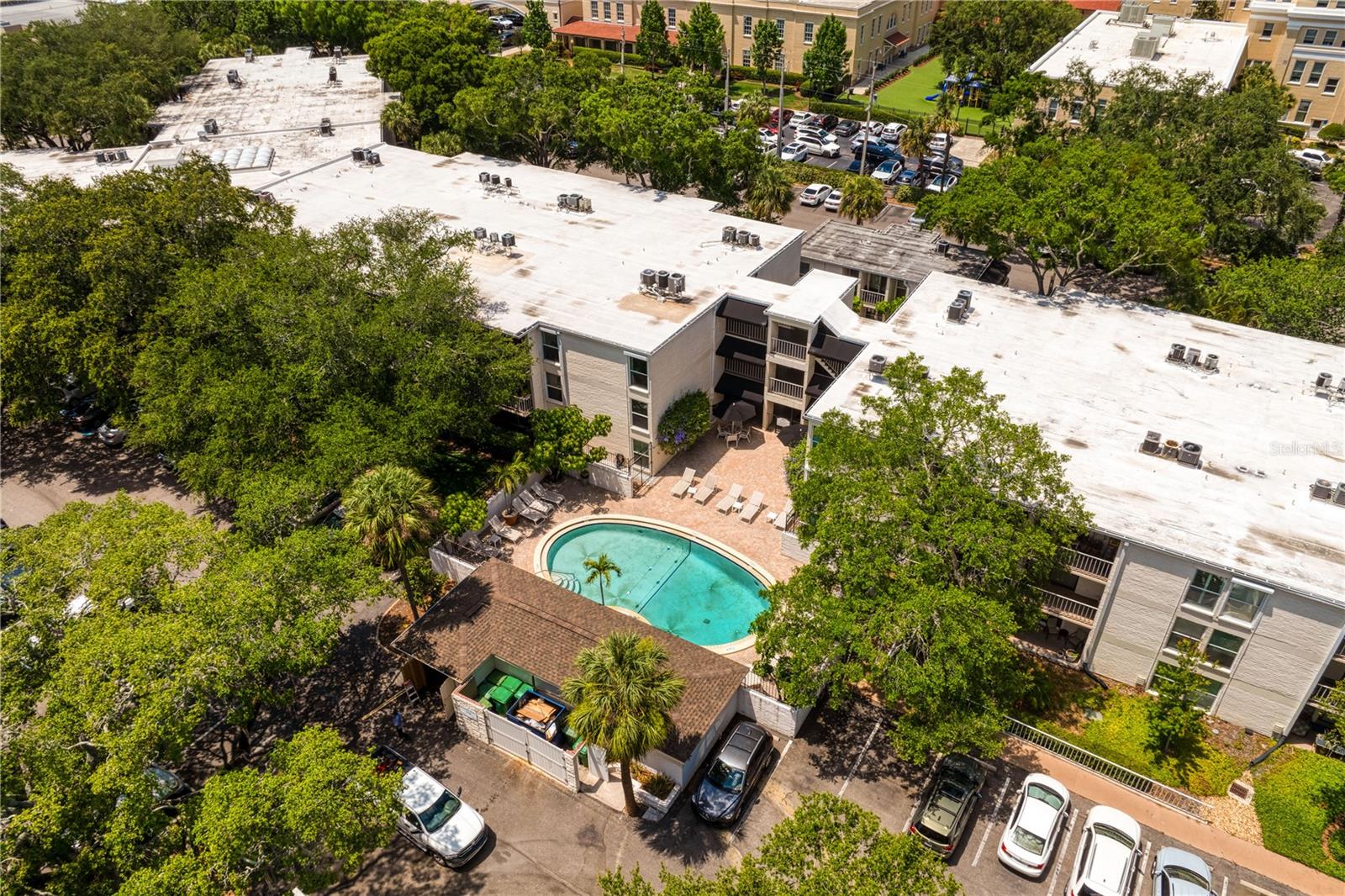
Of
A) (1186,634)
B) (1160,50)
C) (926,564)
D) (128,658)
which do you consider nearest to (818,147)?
(1160,50)

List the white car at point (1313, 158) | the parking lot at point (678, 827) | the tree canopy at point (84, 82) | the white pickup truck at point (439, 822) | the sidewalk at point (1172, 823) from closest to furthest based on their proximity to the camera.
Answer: the sidewalk at point (1172, 823), the parking lot at point (678, 827), the white pickup truck at point (439, 822), the tree canopy at point (84, 82), the white car at point (1313, 158)

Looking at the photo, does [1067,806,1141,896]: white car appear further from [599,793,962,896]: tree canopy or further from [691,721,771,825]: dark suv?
[691,721,771,825]: dark suv

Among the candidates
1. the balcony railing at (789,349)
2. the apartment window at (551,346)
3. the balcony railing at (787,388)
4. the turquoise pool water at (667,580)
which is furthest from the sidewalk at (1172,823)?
the apartment window at (551,346)

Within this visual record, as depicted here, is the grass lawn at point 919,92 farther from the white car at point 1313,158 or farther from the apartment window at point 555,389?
the apartment window at point 555,389

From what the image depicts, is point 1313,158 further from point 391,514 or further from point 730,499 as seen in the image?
point 391,514

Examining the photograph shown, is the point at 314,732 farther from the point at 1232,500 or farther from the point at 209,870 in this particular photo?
the point at 1232,500
